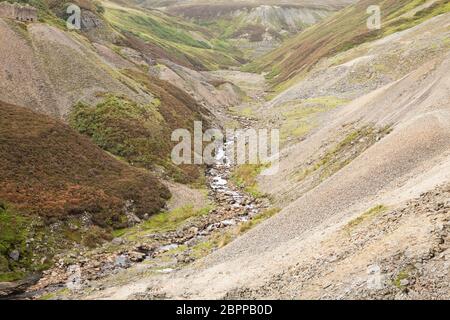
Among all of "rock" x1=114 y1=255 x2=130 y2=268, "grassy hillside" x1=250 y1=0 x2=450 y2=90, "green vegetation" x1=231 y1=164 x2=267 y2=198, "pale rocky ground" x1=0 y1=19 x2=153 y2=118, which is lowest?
"rock" x1=114 y1=255 x2=130 y2=268

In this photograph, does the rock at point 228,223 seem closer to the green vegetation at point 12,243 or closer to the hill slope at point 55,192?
the hill slope at point 55,192

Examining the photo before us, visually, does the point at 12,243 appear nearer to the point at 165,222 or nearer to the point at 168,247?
the point at 168,247

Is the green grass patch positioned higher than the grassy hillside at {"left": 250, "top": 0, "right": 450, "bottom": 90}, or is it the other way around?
the grassy hillside at {"left": 250, "top": 0, "right": 450, "bottom": 90}

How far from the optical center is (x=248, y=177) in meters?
58.9

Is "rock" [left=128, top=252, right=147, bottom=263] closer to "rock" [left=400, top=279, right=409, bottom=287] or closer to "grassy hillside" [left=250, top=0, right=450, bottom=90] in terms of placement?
"rock" [left=400, top=279, right=409, bottom=287]

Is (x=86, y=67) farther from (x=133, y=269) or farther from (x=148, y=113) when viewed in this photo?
(x=133, y=269)

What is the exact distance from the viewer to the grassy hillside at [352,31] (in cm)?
12188

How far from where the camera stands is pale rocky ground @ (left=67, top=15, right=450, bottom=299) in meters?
22.9

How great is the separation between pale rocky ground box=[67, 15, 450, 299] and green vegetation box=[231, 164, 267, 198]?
17.6 feet

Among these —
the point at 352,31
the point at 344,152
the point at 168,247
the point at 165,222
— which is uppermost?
the point at 352,31

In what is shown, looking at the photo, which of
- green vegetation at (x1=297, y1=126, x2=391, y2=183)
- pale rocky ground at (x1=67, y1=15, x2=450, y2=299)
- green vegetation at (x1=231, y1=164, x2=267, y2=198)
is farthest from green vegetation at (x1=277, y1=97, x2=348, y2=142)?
pale rocky ground at (x1=67, y1=15, x2=450, y2=299)

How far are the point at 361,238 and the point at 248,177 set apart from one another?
105 ft

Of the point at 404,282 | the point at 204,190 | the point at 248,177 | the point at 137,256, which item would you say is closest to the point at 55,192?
the point at 137,256

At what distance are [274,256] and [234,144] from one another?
47848 millimetres
